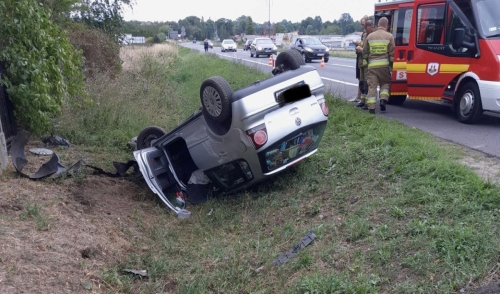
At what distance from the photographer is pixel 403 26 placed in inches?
415

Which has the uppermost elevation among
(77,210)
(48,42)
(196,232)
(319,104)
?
(48,42)

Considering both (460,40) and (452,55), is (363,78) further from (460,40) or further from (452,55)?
(460,40)

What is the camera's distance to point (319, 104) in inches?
241

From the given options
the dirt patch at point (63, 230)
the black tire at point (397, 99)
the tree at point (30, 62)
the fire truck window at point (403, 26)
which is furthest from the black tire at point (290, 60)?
the black tire at point (397, 99)

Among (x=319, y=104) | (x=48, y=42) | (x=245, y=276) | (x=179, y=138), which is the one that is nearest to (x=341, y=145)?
(x=319, y=104)

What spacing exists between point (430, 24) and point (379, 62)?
1.16 metres

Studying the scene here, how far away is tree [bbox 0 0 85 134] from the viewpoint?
7081mm

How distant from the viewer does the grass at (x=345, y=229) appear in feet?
13.1

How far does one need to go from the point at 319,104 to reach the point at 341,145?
4.64ft

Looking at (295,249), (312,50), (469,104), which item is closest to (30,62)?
(295,249)

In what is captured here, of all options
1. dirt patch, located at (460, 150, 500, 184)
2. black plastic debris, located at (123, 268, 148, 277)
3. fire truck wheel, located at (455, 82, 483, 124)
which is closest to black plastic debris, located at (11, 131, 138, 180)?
black plastic debris, located at (123, 268, 148, 277)

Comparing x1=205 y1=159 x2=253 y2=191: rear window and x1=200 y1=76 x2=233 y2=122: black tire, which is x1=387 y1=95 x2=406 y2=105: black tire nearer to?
x1=205 y1=159 x2=253 y2=191: rear window

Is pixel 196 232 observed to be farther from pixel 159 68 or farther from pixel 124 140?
pixel 159 68

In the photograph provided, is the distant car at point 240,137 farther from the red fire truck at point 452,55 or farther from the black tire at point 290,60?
the red fire truck at point 452,55
